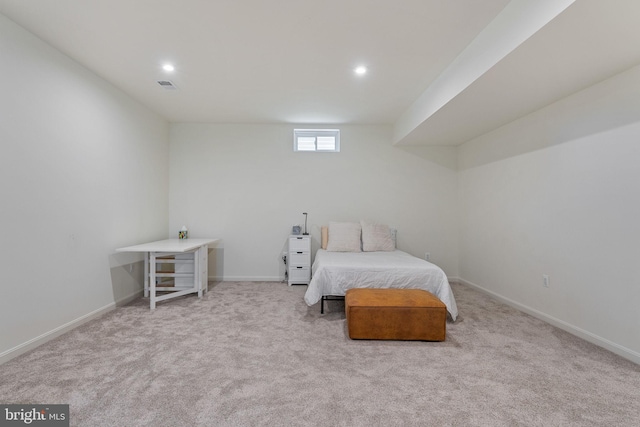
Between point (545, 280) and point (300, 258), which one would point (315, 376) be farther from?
point (545, 280)

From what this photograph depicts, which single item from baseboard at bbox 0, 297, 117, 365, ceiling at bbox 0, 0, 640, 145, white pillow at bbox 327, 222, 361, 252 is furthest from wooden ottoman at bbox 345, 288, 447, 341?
baseboard at bbox 0, 297, 117, 365

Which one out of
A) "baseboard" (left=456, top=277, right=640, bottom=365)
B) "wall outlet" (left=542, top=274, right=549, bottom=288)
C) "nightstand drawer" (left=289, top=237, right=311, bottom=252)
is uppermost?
"nightstand drawer" (left=289, top=237, right=311, bottom=252)

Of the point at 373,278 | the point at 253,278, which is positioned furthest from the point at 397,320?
the point at 253,278

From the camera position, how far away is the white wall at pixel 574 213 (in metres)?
2.14

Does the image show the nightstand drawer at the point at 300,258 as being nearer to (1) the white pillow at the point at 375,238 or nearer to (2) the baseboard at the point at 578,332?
(1) the white pillow at the point at 375,238

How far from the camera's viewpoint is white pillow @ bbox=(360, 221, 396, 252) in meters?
4.04

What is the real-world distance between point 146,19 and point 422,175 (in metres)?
3.99

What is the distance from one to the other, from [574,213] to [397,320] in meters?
1.95

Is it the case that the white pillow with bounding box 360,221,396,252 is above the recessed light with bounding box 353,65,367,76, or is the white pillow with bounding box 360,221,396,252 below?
below

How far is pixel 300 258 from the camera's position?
4.21 meters

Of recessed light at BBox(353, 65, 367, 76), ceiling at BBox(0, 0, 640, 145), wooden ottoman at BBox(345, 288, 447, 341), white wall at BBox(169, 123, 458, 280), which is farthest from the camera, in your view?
white wall at BBox(169, 123, 458, 280)

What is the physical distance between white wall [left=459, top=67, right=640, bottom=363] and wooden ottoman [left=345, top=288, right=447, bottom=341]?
1.32 metres

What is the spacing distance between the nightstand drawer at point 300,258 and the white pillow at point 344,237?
0.40 m

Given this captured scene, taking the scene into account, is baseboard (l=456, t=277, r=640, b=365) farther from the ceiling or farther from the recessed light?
the recessed light
